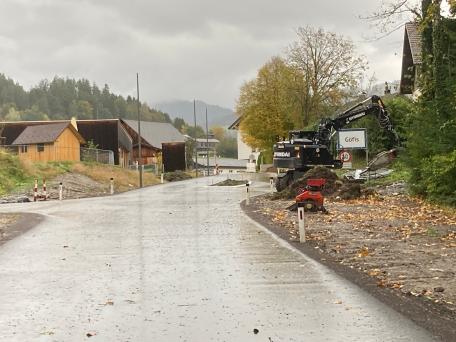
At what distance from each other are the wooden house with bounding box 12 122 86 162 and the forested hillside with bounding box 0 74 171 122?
83.1m

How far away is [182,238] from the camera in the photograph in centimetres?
1450

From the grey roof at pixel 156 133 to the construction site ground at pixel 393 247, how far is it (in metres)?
73.5

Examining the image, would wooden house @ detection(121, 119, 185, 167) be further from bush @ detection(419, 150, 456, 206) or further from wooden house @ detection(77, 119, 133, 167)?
bush @ detection(419, 150, 456, 206)

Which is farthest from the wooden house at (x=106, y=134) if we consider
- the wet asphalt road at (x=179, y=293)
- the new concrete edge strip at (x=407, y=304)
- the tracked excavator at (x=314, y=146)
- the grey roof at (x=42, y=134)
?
the new concrete edge strip at (x=407, y=304)

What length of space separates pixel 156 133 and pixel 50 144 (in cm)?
3850

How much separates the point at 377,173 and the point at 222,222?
15.7 m

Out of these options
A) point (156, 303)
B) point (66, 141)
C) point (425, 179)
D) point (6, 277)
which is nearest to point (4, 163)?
point (66, 141)

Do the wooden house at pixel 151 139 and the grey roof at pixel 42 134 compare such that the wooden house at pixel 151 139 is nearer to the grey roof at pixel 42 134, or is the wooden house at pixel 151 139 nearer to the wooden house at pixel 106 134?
the wooden house at pixel 106 134

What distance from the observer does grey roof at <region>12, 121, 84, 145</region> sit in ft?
211

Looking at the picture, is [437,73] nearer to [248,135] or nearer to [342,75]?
[342,75]

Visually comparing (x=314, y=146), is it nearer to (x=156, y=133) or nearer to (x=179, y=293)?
(x=179, y=293)

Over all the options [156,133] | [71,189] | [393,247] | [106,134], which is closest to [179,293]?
[393,247]

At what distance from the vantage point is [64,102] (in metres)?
165

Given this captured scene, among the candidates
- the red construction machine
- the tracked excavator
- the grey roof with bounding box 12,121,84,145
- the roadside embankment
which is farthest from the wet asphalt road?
the grey roof with bounding box 12,121,84,145
